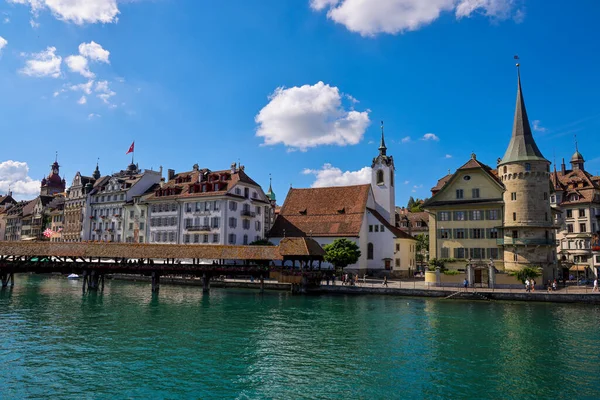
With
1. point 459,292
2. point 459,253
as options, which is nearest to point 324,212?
point 459,253

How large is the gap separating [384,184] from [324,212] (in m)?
10.6

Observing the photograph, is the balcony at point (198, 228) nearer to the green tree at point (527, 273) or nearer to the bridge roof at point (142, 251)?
the bridge roof at point (142, 251)

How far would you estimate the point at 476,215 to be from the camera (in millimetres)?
52062

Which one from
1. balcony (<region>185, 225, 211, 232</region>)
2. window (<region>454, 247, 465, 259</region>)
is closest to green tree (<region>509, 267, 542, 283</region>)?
window (<region>454, 247, 465, 259</region>)

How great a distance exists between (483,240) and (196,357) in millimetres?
39563

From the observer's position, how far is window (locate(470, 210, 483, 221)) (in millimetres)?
51844

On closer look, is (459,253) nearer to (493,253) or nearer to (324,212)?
(493,253)

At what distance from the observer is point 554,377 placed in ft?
60.8

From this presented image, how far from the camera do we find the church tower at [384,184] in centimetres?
6994

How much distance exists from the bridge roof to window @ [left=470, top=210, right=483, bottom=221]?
888 inches

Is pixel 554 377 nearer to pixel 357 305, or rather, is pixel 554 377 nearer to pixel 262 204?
pixel 357 305

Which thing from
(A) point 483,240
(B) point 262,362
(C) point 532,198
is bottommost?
(B) point 262,362

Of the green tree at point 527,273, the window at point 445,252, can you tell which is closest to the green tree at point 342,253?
the window at point 445,252

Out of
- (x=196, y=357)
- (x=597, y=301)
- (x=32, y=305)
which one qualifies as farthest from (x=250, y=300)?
(x=597, y=301)
